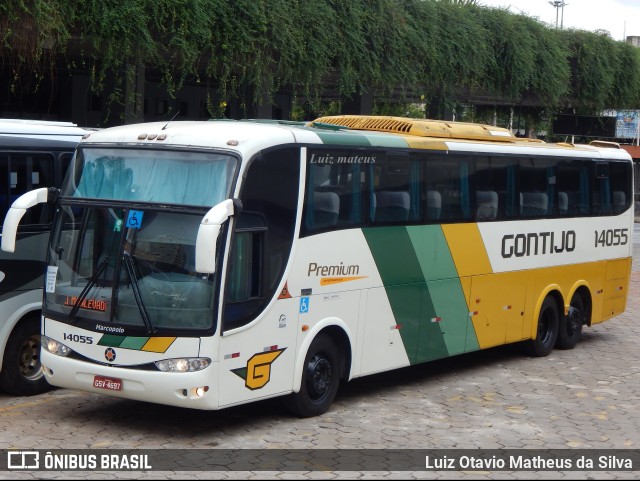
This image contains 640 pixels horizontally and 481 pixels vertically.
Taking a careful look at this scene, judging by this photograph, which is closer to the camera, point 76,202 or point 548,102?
point 76,202

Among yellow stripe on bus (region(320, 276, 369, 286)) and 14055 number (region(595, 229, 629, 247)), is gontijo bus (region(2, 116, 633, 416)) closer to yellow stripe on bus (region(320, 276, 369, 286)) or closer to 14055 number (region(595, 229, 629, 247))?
yellow stripe on bus (region(320, 276, 369, 286))

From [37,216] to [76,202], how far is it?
1381mm

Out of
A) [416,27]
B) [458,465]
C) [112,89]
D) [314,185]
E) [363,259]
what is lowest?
[458,465]

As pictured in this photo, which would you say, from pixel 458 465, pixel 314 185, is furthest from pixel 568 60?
pixel 458 465

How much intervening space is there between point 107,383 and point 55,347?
78 cm

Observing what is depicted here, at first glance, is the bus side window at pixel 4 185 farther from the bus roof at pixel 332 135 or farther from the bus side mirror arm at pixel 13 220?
the bus roof at pixel 332 135

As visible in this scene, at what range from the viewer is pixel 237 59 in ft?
59.5

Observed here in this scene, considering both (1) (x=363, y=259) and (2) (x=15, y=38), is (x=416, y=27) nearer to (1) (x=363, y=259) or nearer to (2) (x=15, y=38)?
(2) (x=15, y=38)

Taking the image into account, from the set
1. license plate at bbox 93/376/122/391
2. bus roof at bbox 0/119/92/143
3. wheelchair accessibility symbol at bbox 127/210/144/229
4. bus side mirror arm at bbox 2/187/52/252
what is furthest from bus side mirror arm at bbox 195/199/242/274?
bus roof at bbox 0/119/92/143

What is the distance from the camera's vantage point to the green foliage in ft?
51.8

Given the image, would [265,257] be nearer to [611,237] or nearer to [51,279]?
[51,279]

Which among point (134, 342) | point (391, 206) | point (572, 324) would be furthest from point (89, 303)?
point (572, 324)

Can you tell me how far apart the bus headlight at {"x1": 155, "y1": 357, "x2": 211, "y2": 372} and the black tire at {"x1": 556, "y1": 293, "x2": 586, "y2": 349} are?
797 centimetres

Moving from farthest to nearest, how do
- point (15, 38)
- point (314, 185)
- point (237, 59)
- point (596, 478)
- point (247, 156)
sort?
point (237, 59) → point (15, 38) → point (314, 185) → point (247, 156) → point (596, 478)
